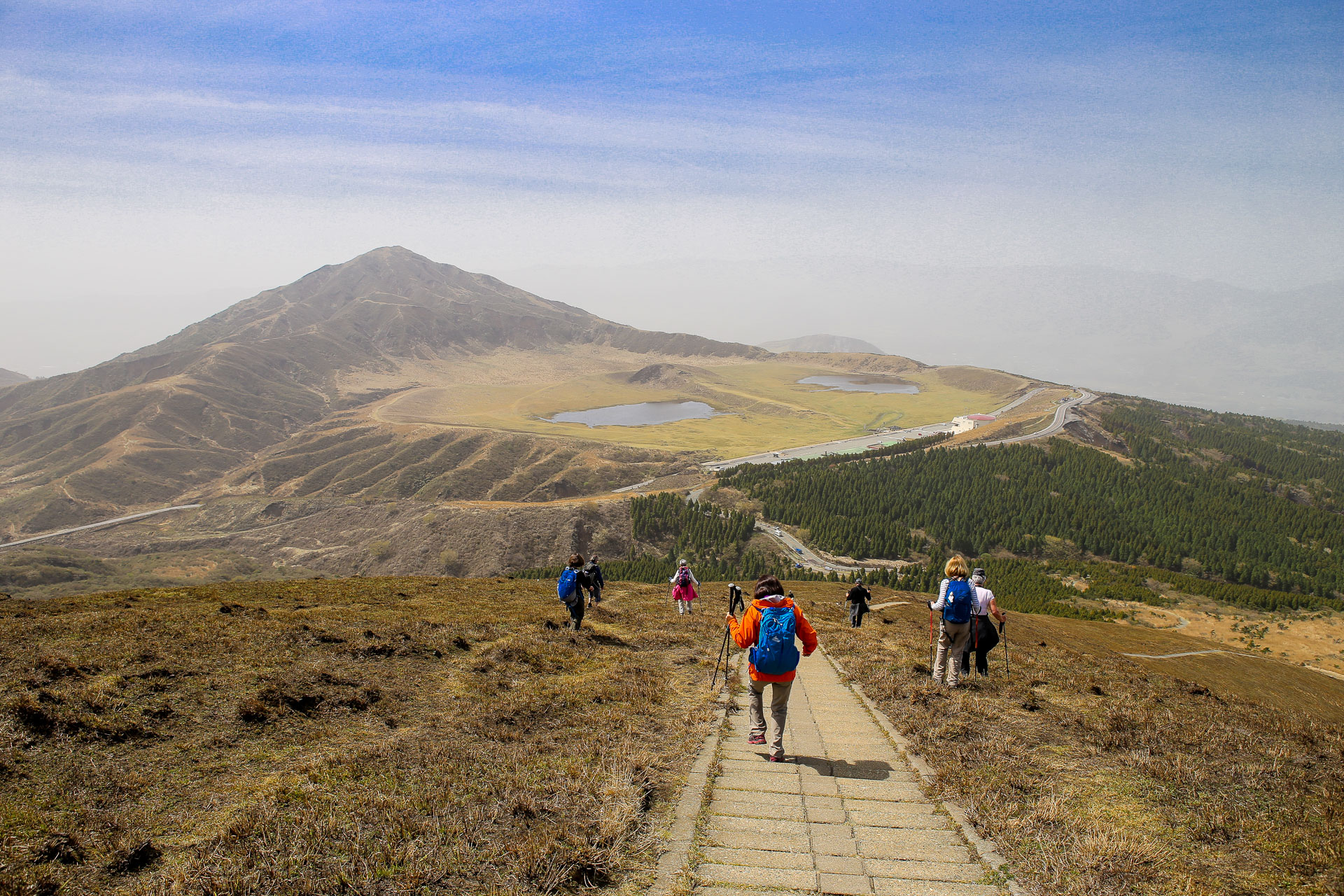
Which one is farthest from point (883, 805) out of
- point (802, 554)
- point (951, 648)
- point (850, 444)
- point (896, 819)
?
point (850, 444)

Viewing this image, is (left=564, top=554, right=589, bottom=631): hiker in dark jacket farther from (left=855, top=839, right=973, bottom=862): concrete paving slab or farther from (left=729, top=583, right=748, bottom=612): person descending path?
(left=855, top=839, right=973, bottom=862): concrete paving slab

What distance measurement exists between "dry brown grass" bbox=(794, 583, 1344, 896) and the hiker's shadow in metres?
0.76

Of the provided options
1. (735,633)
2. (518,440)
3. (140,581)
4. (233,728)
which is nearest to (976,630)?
(735,633)

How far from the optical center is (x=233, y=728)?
394 inches

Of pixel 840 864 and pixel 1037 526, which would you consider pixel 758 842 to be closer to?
pixel 840 864

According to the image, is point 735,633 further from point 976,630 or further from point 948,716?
point 976,630

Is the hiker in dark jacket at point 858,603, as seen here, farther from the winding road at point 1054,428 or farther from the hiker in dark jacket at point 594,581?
the winding road at point 1054,428

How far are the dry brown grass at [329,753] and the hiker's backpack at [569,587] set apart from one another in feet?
3.57

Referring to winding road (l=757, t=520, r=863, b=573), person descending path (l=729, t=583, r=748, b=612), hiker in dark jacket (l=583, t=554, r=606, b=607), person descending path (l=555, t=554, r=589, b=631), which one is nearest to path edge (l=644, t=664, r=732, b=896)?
person descending path (l=729, t=583, r=748, b=612)

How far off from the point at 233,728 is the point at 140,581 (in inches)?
4484

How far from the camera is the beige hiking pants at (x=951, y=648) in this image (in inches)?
529

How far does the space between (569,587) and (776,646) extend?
10.2 metres

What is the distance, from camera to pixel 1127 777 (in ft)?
30.0

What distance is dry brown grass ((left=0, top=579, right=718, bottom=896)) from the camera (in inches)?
240
